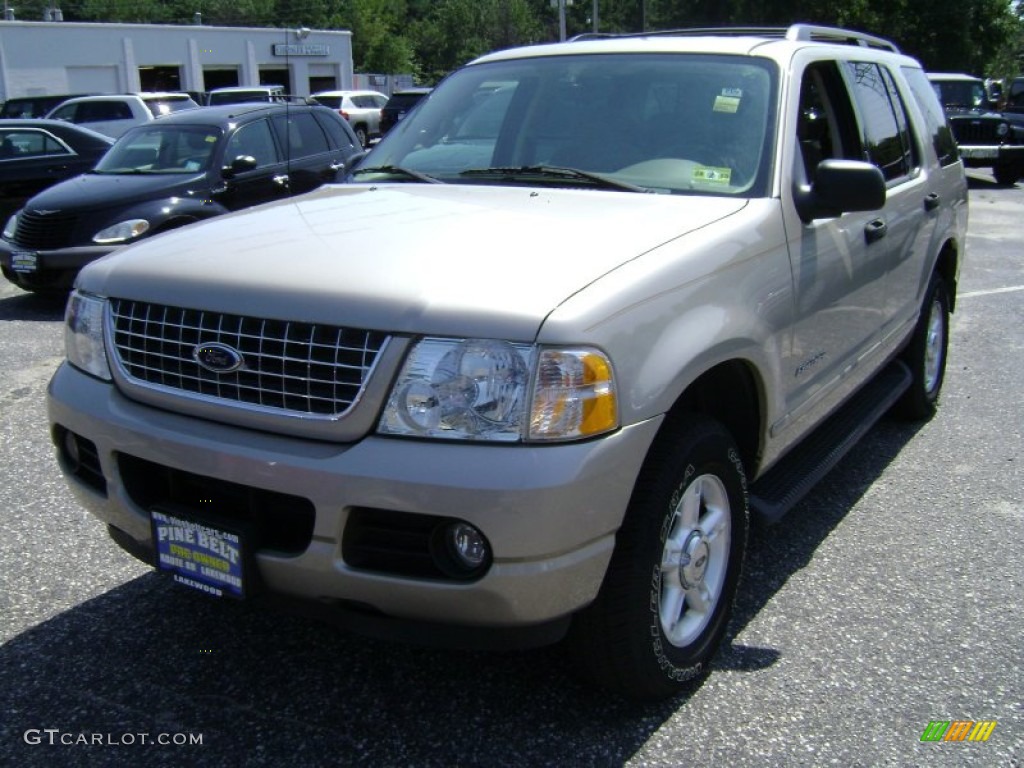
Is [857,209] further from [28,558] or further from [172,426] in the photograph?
[28,558]

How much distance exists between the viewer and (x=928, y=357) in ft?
18.4

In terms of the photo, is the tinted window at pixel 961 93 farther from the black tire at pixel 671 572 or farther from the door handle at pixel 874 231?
the black tire at pixel 671 572

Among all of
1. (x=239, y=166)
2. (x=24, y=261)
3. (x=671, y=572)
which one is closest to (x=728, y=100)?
(x=671, y=572)

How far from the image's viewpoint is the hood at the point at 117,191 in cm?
876

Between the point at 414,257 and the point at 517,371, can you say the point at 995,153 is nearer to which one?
the point at 414,257

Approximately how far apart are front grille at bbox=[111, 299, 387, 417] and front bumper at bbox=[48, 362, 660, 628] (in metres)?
0.10

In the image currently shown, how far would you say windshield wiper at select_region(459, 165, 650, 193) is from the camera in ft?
11.5

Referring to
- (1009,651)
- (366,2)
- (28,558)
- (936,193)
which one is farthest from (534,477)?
(366,2)

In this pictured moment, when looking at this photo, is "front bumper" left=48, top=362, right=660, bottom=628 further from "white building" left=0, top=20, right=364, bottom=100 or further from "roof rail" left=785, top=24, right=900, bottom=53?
"white building" left=0, top=20, right=364, bottom=100

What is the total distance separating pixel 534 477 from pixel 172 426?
1024 millimetres

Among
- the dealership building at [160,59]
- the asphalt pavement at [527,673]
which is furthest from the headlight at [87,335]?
the dealership building at [160,59]

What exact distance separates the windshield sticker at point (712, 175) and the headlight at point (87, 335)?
192 centimetres

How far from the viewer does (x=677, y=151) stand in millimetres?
3561

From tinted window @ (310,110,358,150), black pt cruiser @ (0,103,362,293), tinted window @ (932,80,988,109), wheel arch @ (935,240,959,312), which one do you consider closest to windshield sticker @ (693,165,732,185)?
wheel arch @ (935,240,959,312)
